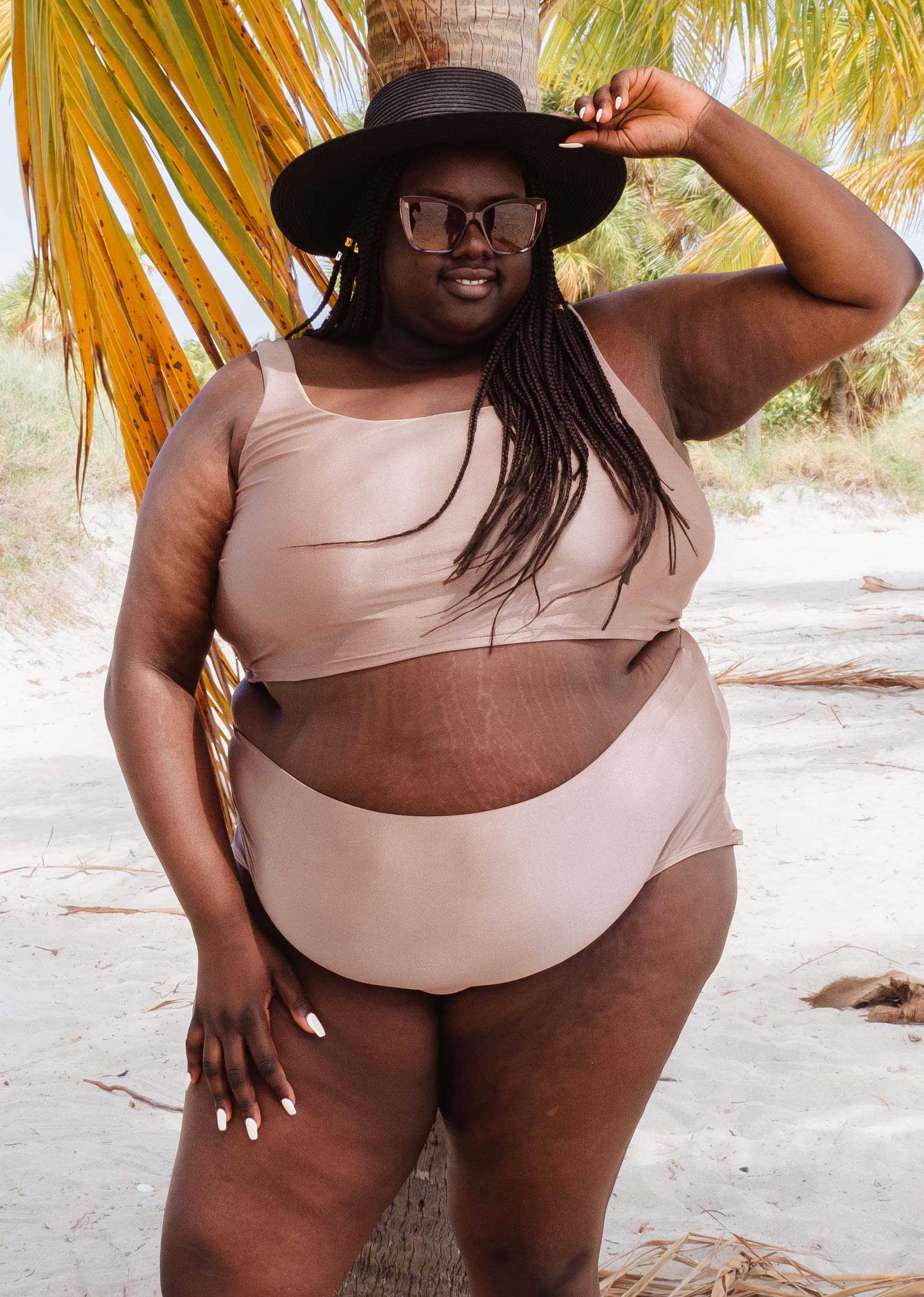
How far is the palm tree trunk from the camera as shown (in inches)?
746

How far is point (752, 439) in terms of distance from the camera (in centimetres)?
1728

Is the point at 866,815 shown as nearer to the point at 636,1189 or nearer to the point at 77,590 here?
the point at 636,1189

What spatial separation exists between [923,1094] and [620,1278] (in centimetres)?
116

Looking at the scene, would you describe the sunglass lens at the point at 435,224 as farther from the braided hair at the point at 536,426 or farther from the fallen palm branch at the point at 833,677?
the fallen palm branch at the point at 833,677

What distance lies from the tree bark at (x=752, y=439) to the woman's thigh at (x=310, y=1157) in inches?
606

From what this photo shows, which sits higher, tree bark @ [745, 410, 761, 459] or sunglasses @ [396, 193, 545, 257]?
sunglasses @ [396, 193, 545, 257]

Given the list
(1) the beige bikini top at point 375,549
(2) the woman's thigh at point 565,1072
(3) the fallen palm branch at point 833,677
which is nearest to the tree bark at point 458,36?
(1) the beige bikini top at point 375,549

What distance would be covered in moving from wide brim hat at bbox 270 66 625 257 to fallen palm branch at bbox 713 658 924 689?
20.4 ft

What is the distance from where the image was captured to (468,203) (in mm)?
1283

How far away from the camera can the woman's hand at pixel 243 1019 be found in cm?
123

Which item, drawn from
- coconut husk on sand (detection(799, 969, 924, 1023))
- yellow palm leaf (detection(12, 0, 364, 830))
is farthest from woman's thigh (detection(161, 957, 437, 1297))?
coconut husk on sand (detection(799, 969, 924, 1023))

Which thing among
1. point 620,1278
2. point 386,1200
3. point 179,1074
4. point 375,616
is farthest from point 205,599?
point 179,1074

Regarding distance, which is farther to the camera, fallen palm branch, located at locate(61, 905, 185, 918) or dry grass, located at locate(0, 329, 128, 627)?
dry grass, located at locate(0, 329, 128, 627)

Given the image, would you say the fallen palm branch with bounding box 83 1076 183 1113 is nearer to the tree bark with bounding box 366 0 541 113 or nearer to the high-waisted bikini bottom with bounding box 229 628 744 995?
the high-waisted bikini bottom with bounding box 229 628 744 995
